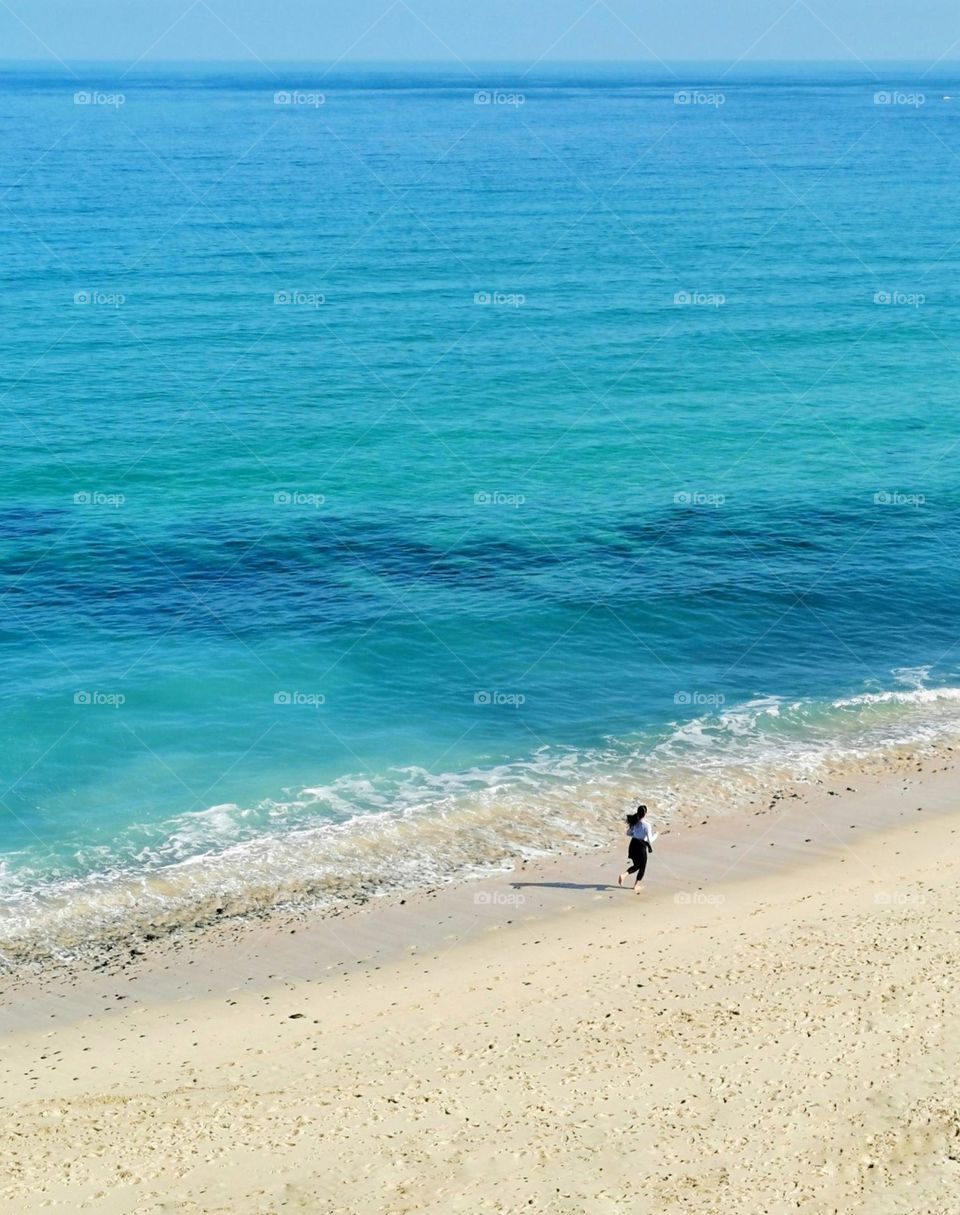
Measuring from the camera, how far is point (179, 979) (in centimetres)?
1988

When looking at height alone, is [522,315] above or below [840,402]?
above

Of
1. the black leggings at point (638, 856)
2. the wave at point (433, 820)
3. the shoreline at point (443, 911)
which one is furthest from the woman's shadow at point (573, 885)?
the wave at point (433, 820)

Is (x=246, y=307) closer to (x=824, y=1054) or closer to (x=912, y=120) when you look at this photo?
(x=824, y=1054)

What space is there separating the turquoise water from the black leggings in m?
2.27

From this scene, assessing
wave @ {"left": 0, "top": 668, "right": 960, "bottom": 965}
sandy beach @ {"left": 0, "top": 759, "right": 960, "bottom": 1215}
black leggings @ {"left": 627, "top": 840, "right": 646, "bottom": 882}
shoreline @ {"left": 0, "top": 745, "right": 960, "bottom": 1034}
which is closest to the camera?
sandy beach @ {"left": 0, "top": 759, "right": 960, "bottom": 1215}

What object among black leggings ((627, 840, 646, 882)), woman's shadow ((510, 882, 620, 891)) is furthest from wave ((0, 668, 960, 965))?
black leggings ((627, 840, 646, 882))

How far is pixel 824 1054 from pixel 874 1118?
1343mm

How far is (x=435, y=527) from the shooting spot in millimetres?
37938

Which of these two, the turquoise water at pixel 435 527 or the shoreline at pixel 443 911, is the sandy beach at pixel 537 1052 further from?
the turquoise water at pixel 435 527

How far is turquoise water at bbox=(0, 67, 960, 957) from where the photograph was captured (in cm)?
2561

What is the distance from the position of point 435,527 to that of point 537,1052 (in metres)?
22.5

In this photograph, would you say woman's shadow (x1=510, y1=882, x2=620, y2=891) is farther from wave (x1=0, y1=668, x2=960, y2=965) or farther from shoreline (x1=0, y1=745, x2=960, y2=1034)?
wave (x1=0, y1=668, x2=960, y2=965)

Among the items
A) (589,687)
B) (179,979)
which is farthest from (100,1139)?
(589,687)

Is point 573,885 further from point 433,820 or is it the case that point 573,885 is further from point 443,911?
point 433,820
